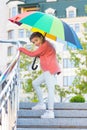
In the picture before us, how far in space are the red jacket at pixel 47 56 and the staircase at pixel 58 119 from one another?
77 centimetres

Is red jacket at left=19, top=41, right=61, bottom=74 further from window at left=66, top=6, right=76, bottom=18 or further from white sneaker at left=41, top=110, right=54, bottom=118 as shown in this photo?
Answer: window at left=66, top=6, right=76, bottom=18

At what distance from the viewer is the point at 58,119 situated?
25.0 feet

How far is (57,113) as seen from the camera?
812cm

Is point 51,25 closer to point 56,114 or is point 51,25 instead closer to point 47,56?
point 47,56

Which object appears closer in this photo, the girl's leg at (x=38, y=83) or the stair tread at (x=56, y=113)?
the stair tread at (x=56, y=113)

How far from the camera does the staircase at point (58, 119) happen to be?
750cm

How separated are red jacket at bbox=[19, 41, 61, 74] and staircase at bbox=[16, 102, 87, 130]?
2.54ft

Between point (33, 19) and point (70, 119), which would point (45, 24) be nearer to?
point (33, 19)

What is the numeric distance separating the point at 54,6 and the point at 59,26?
4429cm

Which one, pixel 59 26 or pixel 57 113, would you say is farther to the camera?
pixel 57 113

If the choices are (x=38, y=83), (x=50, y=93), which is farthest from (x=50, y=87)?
(x=38, y=83)

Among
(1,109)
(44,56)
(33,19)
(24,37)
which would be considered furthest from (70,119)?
(24,37)

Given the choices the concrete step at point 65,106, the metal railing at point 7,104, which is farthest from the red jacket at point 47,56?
the metal railing at point 7,104

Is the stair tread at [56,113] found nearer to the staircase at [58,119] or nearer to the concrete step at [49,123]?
the staircase at [58,119]
